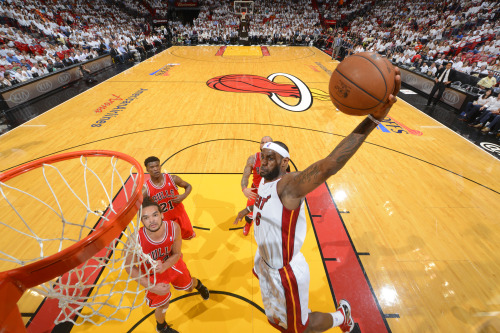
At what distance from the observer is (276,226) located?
186 centimetres

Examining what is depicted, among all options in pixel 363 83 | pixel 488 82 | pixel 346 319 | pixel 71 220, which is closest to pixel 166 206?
pixel 71 220

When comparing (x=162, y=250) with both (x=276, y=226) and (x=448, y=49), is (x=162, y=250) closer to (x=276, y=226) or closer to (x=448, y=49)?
(x=276, y=226)

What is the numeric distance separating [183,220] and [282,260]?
176 cm

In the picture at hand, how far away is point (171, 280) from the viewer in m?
2.43

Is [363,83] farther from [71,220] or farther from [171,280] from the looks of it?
[71,220]

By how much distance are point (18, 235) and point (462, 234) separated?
6.75 m

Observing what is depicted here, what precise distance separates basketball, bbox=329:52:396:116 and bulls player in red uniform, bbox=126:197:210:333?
1.84m

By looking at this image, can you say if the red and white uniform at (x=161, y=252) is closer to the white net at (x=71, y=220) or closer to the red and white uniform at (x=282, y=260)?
the white net at (x=71, y=220)

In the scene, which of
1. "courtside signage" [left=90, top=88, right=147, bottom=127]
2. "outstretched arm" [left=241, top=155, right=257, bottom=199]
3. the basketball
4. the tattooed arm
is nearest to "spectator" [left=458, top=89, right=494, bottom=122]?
"outstretched arm" [left=241, top=155, right=257, bottom=199]

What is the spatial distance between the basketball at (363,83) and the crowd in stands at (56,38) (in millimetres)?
10636

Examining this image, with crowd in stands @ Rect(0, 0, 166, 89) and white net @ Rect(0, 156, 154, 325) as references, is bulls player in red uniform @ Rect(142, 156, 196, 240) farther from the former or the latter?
crowd in stands @ Rect(0, 0, 166, 89)

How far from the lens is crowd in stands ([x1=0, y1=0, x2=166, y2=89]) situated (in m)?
9.90

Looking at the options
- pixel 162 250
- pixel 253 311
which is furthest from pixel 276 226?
pixel 253 311

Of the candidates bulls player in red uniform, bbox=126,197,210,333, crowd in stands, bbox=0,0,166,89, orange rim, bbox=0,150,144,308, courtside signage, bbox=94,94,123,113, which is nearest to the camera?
orange rim, bbox=0,150,144,308
